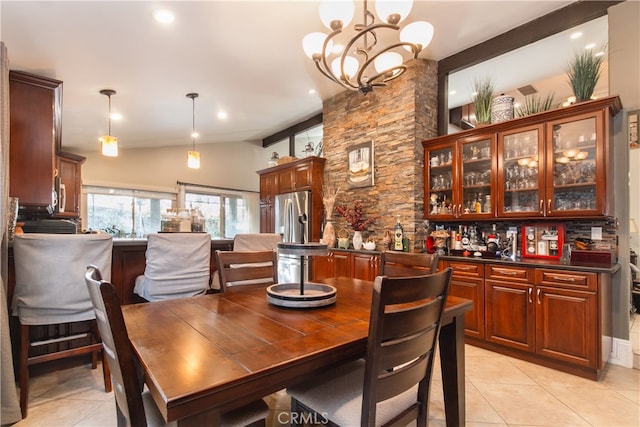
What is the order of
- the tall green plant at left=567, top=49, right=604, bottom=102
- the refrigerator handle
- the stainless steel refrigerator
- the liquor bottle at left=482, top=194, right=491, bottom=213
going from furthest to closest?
the refrigerator handle < the stainless steel refrigerator < the liquor bottle at left=482, top=194, right=491, bottom=213 < the tall green plant at left=567, top=49, right=604, bottom=102

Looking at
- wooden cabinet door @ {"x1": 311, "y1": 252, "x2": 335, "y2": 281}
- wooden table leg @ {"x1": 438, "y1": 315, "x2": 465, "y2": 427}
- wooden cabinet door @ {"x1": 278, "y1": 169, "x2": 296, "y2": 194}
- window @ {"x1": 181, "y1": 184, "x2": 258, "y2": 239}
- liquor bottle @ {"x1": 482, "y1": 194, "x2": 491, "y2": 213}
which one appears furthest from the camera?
window @ {"x1": 181, "y1": 184, "x2": 258, "y2": 239}

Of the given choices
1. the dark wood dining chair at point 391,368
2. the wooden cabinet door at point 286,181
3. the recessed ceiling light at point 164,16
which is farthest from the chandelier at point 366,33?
the wooden cabinet door at point 286,181

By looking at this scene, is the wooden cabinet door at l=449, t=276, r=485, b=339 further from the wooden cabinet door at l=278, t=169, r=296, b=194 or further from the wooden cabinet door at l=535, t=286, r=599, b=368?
the wooden cabinet door at l=278, t=169, r=296, b=194

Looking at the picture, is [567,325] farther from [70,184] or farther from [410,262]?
[70,184]

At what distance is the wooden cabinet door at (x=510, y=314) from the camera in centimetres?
265

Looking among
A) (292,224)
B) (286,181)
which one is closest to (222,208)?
(286,181)

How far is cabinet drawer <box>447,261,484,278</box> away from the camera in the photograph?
2.96 meters

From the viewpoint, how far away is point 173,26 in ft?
9.25

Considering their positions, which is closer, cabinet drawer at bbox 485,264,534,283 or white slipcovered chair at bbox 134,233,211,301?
white slipcovered chair at bbox 134,233,211,301

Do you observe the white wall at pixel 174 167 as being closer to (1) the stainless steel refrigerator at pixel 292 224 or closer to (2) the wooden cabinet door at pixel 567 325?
(1) the stainless steel refrigerator at pixel 292 224

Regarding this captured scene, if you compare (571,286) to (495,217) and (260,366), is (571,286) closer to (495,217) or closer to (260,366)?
(495,217)

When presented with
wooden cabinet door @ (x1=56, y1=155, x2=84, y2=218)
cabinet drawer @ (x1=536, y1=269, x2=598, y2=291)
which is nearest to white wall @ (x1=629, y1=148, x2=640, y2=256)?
cabinet drawer @ (x1=536, y1=269, x2=598, y2=291)

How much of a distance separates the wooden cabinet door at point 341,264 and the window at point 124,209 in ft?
11.4

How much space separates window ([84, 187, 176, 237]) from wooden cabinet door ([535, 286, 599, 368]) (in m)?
5.75
